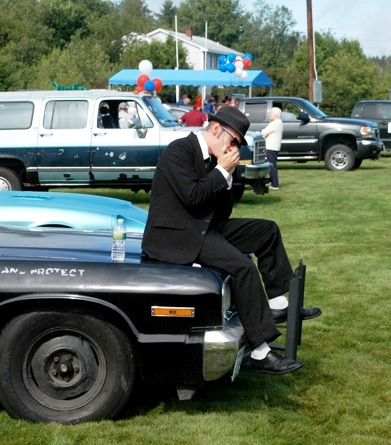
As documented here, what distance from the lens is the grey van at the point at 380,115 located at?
28859 mm

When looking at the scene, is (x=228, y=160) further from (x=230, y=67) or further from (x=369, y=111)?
(x=230, y=67)

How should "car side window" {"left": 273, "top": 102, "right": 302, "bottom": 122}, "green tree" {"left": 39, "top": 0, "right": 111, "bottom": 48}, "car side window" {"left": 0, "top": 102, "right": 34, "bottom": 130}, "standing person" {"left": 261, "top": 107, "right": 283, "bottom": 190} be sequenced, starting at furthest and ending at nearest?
"green tree" {"left": 39, "top": 0, "right": 111, "bottom": 48} → "car side window" {"left": 273, "top": 102, "right": 302, "bottom": 122} → "standing person" {"left": 261, "top": 107, "right": 283, "bottom": 190} → "car side window" {"left": 0, "top": 102, "right": 34, "bottom": 130}

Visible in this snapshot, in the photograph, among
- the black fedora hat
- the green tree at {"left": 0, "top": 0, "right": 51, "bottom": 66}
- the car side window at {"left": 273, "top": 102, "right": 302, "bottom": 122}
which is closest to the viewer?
the black fedora hat

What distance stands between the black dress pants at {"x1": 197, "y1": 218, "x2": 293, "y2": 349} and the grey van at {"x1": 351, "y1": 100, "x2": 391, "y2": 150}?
23434mm

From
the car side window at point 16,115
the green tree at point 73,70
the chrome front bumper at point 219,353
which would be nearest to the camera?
the chrome front bumper at point 219,353

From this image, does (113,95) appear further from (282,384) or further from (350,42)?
(350,42)

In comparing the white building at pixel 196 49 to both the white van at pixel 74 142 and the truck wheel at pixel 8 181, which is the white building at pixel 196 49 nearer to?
the white van at pixel 74 142

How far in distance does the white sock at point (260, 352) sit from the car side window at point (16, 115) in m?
11.3

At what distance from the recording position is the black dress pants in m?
5.33

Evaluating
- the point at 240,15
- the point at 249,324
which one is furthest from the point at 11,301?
the point at 240,15

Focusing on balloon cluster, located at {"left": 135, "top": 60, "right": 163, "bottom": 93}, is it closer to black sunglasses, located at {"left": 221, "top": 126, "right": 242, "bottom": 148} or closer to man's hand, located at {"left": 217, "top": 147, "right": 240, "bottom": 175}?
black sunglasses, located at {"left": 221, "top": 126, "right": 242, "bottom": 148}

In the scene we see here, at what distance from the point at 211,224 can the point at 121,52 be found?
81469 mm

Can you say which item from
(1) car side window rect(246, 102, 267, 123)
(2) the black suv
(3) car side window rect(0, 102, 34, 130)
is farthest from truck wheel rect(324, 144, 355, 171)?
(3) car side window rect(0, 102, 34, 130)

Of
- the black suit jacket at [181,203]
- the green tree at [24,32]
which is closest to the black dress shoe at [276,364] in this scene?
the black suit jacket at [181,203]
